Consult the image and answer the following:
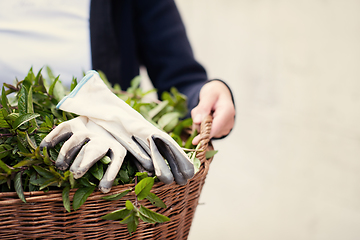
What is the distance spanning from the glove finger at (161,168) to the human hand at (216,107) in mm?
156

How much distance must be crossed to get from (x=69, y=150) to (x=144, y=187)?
0.32ft

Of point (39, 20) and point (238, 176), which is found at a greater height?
point (39, 20)

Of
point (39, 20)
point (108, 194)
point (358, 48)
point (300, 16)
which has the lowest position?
point (358, 48)

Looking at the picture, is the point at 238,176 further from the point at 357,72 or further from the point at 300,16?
the point at 300,16

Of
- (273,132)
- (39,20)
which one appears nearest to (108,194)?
(39,20)

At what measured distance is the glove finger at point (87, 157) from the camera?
0.30 meters

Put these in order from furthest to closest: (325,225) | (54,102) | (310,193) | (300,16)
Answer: (300,16) < (310,193) < (325,225) < (54,102)

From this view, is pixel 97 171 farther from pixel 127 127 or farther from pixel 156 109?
pixel 156 109

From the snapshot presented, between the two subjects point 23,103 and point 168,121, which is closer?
point 23,103

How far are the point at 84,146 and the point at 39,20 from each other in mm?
519

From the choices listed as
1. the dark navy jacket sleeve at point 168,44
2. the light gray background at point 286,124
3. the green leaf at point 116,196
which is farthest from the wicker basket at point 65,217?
the light gray background at point 286,124

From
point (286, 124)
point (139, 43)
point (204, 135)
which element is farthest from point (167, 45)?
point (286, 124)

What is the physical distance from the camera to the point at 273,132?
1.53 meters

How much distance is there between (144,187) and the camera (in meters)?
0.31
